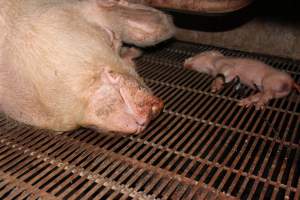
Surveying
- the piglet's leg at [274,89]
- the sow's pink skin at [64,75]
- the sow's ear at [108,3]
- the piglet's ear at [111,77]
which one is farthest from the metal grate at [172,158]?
the sow's ear at [108,3]

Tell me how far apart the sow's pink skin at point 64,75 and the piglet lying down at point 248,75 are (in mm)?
1109

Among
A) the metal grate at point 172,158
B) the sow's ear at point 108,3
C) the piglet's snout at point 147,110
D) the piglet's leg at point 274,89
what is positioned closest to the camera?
the metal grate at point 172,158

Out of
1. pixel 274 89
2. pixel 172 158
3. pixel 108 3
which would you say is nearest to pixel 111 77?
pixel 172 158

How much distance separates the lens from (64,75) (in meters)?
1.95

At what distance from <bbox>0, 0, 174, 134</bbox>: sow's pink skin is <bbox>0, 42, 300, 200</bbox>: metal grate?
0.23 metres

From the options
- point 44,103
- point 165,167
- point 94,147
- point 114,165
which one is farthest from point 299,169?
point 44,103

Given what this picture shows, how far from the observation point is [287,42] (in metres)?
3.77

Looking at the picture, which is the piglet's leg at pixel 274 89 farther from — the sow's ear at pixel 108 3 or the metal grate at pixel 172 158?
the sow's ear at pixel 108 3

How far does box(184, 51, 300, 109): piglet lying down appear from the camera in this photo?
115 inches

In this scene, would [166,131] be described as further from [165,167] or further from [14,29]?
[14,29]

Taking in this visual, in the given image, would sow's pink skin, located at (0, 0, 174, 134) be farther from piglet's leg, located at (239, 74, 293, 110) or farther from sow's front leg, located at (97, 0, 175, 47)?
piglet's leg, located at (239, 74, 293, 110)

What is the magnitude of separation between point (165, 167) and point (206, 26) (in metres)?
2.50

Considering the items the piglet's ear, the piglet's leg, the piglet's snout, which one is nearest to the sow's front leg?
the piglet's ear

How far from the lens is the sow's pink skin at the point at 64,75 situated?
197 cm
